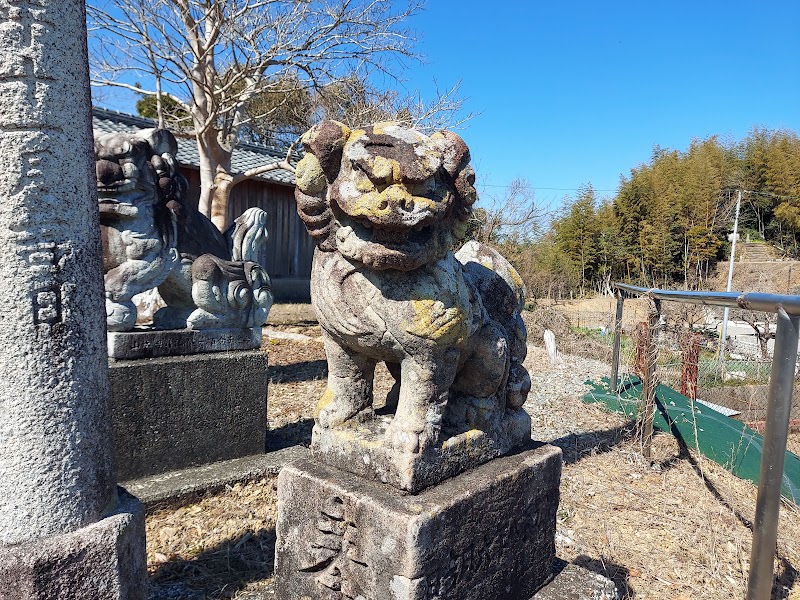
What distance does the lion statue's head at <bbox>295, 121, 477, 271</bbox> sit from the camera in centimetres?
147

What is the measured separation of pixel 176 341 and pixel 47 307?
1.84 m

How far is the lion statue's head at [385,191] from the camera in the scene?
147 cm

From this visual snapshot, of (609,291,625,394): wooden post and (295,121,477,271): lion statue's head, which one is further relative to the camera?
(609,291,625,394): wooden post

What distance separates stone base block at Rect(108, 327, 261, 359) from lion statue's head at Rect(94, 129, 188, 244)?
71 centimetres

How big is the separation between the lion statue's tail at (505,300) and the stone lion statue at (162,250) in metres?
2.19

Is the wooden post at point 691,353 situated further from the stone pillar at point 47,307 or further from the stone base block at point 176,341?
the stone pillar at point 47,307

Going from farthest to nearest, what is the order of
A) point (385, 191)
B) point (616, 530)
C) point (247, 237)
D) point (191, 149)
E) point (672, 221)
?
point (672, 221), point (191, 149), point (247, 237), point (616, 530), point (385, 191)

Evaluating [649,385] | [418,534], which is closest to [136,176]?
[418,534]

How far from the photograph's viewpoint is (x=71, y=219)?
1.71 m

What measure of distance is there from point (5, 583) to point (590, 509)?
10.1 feet

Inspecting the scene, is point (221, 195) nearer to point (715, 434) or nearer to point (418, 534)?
point (715, 434)

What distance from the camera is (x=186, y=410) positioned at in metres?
3.40

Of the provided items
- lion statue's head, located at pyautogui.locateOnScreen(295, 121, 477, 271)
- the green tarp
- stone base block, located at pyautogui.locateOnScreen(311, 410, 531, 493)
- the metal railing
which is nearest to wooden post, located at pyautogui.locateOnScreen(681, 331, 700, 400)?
the green tarp

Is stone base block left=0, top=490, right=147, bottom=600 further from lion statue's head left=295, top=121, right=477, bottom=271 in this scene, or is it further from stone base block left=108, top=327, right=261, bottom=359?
stone base block left=108, top=327, right=261, bottom=359
